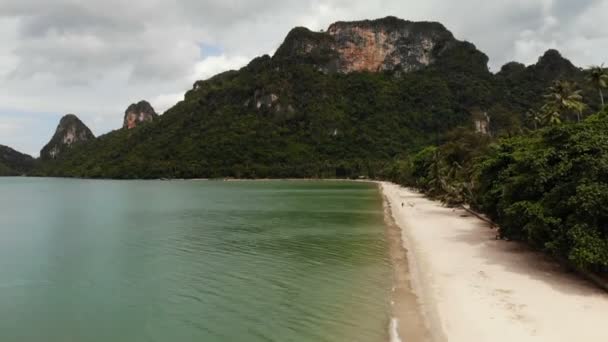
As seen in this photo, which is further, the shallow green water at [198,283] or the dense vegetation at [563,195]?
the dense vegetation at [563,195]

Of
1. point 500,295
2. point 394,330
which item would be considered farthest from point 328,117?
point 394,330

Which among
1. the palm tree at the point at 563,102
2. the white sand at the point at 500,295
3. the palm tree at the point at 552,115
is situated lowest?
the white sand at the point at 500,295

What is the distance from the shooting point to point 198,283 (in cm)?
1739

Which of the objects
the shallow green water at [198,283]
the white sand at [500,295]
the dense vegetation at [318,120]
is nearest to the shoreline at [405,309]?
the white sand at [500,295]

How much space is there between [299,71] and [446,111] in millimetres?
61388

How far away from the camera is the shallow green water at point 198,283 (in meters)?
12.6

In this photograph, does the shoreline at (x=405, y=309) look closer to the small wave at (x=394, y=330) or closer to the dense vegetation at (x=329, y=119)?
the small wave at (x=394, y=330)

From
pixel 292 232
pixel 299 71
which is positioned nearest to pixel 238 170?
pixel 299 71

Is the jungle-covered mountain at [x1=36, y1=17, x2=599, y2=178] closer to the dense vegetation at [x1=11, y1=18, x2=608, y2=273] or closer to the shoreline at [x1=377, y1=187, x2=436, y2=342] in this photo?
the dense vegetation at [x1=11, y1=18, x2=608, y2=273]

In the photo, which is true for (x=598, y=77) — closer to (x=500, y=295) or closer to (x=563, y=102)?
(x=563, y=102)

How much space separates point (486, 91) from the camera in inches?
6983

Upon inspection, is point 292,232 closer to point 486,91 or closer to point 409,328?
point 409,328

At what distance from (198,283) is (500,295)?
10.6 metres

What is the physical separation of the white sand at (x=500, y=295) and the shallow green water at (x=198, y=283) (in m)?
1.70
